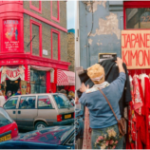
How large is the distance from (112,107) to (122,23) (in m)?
1.45

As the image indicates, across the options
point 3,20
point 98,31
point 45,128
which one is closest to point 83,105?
point 45,128

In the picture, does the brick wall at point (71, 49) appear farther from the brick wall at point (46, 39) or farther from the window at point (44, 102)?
the window at point (44, 102)

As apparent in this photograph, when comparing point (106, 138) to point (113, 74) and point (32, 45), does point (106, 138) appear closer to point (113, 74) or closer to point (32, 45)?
point (113, 74)

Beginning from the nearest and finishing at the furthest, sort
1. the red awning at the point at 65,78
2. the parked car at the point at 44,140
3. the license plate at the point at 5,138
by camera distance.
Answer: the license plate at the point at 5,138
the parked car at the point at 44,140
the red awning at the point at 65,78

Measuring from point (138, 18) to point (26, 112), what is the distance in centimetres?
255

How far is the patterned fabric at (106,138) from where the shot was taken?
3133 mm

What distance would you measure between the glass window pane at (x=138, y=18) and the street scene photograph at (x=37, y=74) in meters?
1.03

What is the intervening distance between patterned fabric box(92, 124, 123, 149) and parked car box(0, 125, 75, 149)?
1.42 ft

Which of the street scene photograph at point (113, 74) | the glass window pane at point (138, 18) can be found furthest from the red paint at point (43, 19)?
the glass window pane at point (138, 18)

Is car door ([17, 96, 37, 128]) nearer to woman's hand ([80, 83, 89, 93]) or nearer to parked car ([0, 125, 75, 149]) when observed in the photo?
parked car ([0, 125, 75, 149])

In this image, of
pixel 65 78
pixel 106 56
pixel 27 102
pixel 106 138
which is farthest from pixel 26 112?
pixel 106 56

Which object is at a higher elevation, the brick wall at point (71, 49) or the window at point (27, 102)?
the brick wall at point (71, 49)

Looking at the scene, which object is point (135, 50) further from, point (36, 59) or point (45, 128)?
point (45, 128)

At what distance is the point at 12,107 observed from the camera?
309 centimetres
